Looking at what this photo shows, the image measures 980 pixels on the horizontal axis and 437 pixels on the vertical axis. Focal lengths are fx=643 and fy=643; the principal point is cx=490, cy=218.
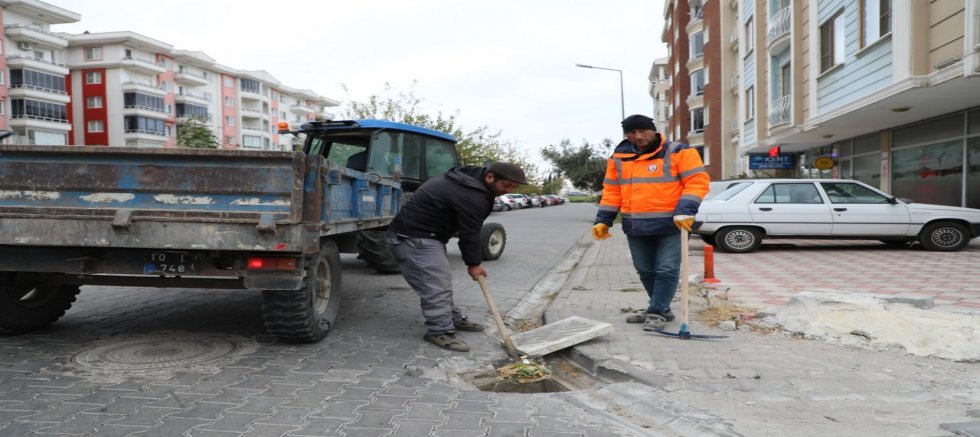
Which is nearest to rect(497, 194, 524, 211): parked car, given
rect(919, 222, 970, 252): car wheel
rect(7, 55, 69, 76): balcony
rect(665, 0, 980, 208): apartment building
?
rect(665, 0, 980, 208): apartment building

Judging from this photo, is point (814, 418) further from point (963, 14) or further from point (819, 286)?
point (963, 14)

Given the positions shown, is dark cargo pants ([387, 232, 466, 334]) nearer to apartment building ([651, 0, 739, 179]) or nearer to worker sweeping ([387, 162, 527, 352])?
worker sweeping ([387, 162, 527, 352])

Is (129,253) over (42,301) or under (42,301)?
over

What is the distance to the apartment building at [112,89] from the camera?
46.3 metres

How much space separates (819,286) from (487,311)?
3.89m

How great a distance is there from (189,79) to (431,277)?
222 feet

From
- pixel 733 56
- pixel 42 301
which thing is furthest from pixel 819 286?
pixel 733 56

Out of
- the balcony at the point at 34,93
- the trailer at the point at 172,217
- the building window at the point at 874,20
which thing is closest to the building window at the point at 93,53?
the balcony at the point at 34,93

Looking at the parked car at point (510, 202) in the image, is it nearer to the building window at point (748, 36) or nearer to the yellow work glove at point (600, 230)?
the building window at point (748, 36)

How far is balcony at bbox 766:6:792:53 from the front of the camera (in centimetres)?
1784

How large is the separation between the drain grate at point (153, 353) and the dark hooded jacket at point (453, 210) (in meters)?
1.57

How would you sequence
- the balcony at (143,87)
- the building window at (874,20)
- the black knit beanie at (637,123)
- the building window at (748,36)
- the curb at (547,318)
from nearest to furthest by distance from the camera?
the curb at (547,318)
the black knit beanie at (637,123)
the building window at (874,20)
the building window at (748,36)
the balcony at (143,87)

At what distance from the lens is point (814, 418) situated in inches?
124

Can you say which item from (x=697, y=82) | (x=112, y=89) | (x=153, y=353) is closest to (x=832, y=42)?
(x=153, y=353)
